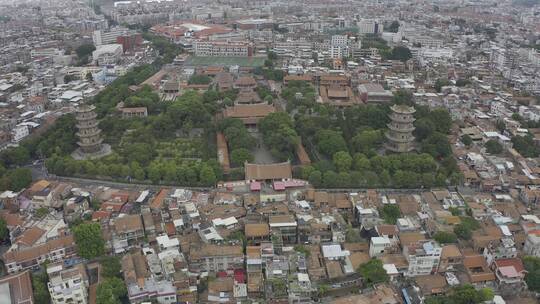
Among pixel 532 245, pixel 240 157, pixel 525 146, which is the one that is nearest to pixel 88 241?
pixel 240 157

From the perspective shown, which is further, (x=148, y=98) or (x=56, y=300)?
(x=148, y=98)

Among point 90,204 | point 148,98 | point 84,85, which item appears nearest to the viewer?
point 90,204

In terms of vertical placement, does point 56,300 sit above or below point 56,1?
below

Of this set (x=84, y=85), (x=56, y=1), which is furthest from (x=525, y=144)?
(x=56, y=1)

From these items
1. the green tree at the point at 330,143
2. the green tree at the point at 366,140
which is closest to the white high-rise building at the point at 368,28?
the green tree at the point at 366,140

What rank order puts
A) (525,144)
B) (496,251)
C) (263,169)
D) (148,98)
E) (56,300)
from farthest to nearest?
(148,98), (525,144), (263,169), (496,251), (56,300)

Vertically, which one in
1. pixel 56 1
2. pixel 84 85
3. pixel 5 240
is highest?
pixel 56 1

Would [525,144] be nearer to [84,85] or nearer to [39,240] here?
[39,240]

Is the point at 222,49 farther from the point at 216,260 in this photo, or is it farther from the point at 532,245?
the point at 532,245
